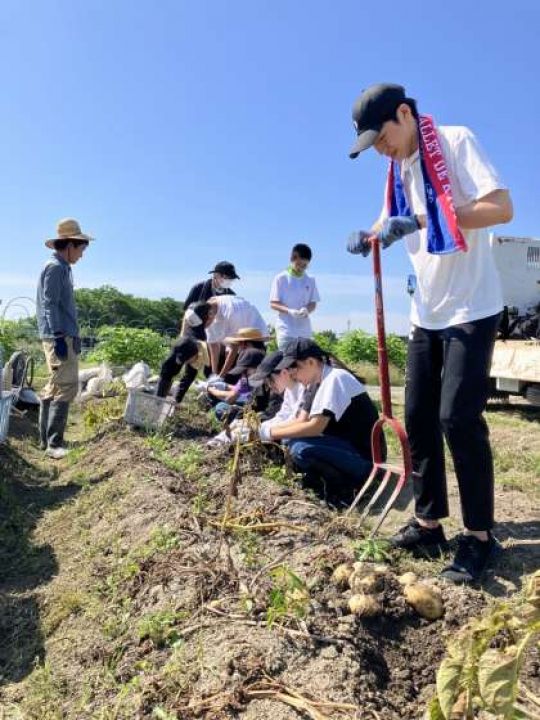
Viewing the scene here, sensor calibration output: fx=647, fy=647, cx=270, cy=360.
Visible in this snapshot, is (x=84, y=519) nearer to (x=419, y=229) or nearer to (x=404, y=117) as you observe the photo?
(x=419, y=229)

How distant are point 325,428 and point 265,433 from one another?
0.37 meters

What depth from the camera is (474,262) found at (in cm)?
257

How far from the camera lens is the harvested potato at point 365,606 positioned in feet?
7.12

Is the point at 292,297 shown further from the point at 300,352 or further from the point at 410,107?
the point at 410,107

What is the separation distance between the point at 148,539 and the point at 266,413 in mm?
1935

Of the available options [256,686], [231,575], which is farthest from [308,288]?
[256,686]

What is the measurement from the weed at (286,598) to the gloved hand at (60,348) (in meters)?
3.97

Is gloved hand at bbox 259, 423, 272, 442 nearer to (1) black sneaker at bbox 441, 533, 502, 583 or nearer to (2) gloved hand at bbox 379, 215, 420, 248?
(1) black sneaker at bbox 441, 533, 502, 583

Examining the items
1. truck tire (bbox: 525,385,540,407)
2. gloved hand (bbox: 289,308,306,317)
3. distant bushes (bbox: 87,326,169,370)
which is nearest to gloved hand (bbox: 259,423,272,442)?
gloved hand (bbox: 289,308,306,317)

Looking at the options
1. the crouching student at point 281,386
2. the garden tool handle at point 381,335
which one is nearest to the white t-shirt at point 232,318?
the crouching student at point 281,386

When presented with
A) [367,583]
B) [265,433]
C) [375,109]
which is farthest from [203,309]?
[367,583]

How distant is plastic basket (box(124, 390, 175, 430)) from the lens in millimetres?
5484

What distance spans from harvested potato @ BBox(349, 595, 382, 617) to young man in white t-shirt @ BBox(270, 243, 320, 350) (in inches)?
178

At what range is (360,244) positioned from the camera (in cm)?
301
